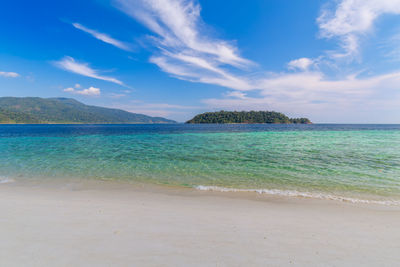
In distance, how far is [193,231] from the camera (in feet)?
17.6

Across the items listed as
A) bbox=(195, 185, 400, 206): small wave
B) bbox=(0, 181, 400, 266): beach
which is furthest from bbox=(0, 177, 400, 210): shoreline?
bbox=(0, 181, 400, 266): beach

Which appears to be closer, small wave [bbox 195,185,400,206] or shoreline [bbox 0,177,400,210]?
small wave [bbox 195,185,400,206]

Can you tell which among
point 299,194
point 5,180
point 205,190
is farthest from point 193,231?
point 5,180

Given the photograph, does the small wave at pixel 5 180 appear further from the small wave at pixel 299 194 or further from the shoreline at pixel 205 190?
the small wave at pixel 299 194

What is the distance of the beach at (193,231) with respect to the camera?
4.12 m

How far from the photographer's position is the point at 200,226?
569 centimetres

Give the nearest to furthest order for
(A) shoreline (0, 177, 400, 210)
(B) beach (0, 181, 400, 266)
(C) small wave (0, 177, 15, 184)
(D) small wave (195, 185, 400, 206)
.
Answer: (B) beach (0, 181, 400, 266) → (D) small wave (195, 185, 400, 206) → (A) shoreline (0, 177, 400, 210) → (C) small wave (0, 177, 15, 184)

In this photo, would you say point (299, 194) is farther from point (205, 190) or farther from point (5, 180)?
point (5, 180)

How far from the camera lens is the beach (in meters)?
4.12

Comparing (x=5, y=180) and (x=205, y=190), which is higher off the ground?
(x=205, y=190)

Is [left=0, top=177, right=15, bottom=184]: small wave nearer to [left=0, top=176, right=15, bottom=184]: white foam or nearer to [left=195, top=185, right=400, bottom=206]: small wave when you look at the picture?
[left=0, top=176, right=15, bottom=184]: white foam

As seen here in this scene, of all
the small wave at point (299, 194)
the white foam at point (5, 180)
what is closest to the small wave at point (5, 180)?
the white foam at point (5, 180)

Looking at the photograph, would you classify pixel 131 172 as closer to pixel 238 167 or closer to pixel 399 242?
pixel 238 167

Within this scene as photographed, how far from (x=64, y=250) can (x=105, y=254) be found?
3.34 feet
